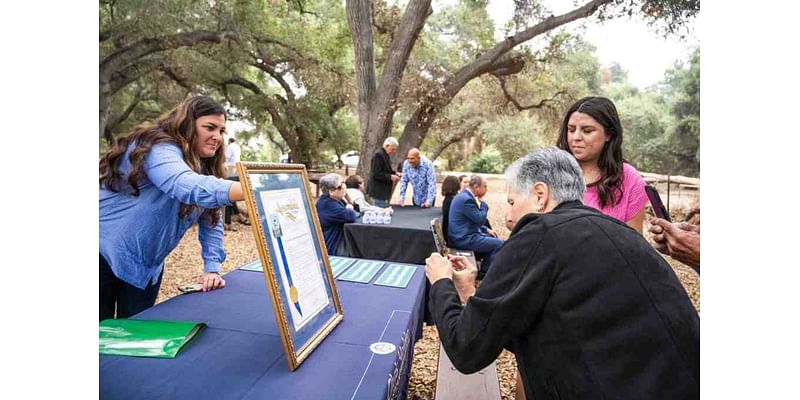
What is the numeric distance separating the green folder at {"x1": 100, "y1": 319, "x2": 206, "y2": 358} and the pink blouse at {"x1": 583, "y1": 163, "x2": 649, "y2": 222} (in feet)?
5.41

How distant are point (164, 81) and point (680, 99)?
14676 millimetres

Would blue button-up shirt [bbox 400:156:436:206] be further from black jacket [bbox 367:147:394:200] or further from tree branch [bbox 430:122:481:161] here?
tree branch [bbox 430:122:481:161]

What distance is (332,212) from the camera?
4078 mm

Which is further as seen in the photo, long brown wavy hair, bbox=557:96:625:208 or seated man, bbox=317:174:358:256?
seated man, bbox=317:174:358:256

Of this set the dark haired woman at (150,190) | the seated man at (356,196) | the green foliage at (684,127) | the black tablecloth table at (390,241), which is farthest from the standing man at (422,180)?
the green foliage at (684,127)

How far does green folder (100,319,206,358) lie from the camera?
1104mm

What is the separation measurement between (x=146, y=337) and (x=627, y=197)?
194cm

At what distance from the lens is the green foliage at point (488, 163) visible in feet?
78.2

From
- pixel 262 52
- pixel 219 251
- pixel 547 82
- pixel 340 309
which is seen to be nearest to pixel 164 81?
pixel 262 52

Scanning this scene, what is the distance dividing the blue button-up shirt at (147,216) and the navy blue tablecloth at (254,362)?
0.23 m

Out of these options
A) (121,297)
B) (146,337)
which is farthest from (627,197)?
(121,297)

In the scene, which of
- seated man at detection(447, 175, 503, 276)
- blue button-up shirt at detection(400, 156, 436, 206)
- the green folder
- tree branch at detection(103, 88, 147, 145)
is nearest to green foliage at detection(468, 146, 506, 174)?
tree branch at detection(103, 88, 147, 145)

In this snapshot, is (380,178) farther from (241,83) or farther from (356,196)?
(241,83)

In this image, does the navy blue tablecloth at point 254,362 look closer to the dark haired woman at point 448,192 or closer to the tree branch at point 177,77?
the dark haired woman at point 448,192
